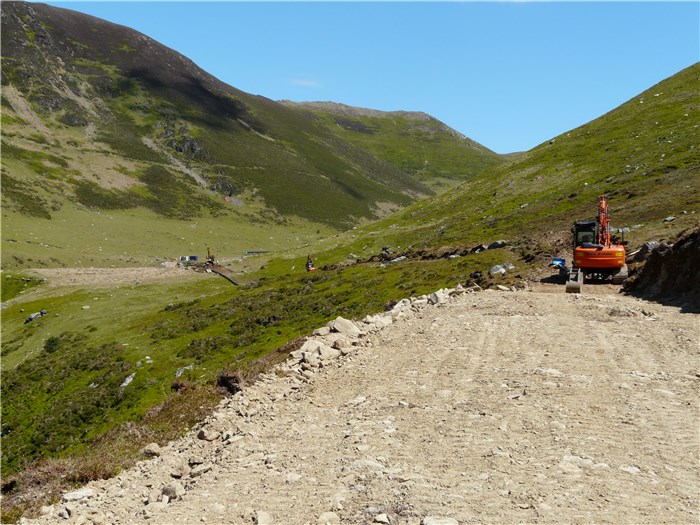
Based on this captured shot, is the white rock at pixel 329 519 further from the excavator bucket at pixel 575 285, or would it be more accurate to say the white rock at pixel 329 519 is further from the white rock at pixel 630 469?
the excavator bucket at pixel 575 285

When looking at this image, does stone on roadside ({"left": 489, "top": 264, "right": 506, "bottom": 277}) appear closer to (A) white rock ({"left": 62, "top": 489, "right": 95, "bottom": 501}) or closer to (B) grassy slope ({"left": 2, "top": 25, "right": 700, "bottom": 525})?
(B) grassy slope ({"left": 2, "top": 25, "right": 700, "bottom": 525})

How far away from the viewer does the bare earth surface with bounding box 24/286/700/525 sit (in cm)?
971

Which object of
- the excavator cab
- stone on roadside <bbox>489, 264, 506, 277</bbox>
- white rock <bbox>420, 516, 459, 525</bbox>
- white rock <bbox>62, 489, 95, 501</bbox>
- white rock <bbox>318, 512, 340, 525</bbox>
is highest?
the excavator cab

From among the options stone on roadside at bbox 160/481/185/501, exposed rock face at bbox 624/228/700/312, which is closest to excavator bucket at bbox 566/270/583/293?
exposed rock face at bbox 624/228/700/312

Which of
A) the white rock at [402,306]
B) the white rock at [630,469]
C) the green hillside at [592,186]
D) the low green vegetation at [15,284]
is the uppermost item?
the green hillside at [592,186]

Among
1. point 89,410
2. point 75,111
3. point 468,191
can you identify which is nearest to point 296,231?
point 468,191

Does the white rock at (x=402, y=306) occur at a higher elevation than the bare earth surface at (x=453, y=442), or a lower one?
higher

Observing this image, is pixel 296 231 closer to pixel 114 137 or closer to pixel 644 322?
pixel 114 137

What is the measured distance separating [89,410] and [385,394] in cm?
2501

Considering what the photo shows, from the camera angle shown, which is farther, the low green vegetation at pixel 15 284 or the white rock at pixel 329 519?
the low green vegetation at pixel 15 284

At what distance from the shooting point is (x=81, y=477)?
43.8 feet

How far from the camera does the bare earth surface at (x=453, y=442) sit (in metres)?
9.71

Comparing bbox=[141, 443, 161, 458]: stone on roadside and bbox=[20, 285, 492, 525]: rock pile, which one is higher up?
bbox=[20, 285, 492, 525]: rock pile

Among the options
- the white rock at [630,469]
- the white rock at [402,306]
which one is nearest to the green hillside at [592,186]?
the white rock at [402,306]
